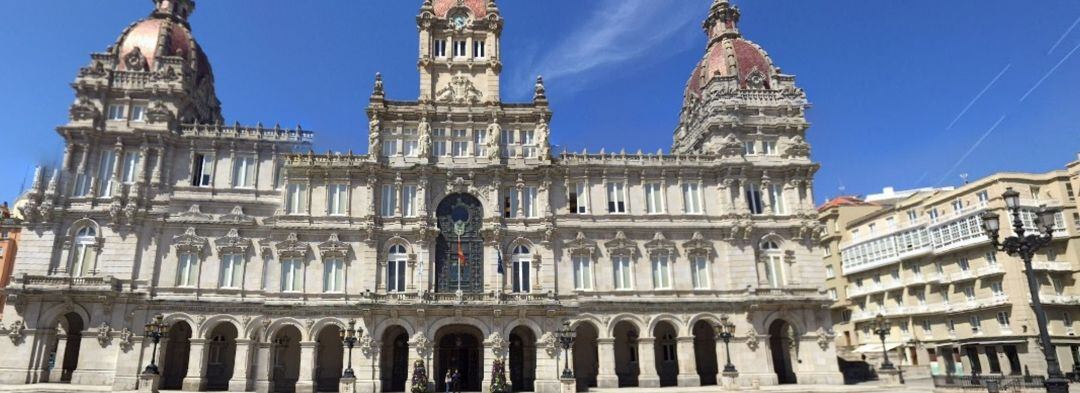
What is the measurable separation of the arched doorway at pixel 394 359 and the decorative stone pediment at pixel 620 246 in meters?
15.1

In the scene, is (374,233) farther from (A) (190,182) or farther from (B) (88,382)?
(B) (88,382)

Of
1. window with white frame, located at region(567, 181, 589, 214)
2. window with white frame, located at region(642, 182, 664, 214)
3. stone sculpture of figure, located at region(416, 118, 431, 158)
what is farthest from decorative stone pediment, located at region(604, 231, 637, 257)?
stone sculpture of figure, located at region(416, 118, 431, 158)

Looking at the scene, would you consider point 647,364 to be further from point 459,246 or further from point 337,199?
point 337,199

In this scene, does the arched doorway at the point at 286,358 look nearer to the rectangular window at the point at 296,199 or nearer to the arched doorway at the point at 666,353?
the rectangular window at the point at 296,199

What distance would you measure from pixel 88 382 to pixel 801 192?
48.2m

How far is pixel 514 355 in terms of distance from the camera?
4500cm

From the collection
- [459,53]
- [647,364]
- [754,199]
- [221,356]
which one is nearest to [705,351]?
[647,364]

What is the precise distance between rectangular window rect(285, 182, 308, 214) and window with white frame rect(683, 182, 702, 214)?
26.4 meters

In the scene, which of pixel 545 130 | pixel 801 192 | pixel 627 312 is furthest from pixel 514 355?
pixel 801 192

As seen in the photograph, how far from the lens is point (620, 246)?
45344 millimetres

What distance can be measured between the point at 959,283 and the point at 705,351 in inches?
1025

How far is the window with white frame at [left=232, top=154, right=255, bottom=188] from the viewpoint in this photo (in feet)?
150

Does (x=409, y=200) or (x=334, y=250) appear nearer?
(x=334, y=250)

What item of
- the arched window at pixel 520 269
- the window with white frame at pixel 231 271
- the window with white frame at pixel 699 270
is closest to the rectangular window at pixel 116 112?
the window with white frame at pixel 231 271
